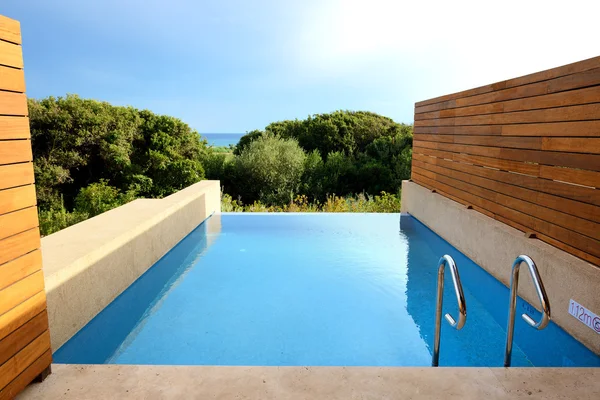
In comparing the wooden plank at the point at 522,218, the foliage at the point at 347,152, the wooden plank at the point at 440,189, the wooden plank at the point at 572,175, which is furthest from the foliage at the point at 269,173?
the wooden plank at the point at 572,175

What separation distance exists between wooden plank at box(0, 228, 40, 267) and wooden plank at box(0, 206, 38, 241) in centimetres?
2

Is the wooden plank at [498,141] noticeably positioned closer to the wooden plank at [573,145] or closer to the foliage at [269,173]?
the wooden plank at [573,145]

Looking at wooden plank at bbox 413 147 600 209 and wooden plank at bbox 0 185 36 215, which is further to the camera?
wooden plank at bbox 413 147 600 209

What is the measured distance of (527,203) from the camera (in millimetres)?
4992

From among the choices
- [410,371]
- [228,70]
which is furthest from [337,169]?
[228,70]

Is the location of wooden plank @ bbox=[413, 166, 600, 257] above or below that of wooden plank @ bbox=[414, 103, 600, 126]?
below

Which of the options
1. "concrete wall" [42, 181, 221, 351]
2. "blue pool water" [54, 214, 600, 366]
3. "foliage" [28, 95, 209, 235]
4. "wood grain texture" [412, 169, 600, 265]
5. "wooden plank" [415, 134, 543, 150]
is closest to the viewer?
"concrete wall" [42, 181, 221, 351]

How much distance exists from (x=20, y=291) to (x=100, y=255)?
2.14m

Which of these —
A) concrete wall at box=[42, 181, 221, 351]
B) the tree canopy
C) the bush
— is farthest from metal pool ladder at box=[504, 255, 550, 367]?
the bush

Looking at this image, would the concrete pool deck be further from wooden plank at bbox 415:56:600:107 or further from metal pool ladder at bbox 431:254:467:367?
wooden plank at bbox 415:56:600:107

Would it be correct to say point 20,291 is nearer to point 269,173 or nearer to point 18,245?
point 18,245

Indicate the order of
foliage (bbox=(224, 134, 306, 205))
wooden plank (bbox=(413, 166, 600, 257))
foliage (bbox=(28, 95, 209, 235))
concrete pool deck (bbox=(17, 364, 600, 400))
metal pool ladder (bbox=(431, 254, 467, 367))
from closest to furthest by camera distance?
concrete pool deck (bbox=(17, 364, 600, 400)), metal pool ladder (bbox=(431, 254, 467, 367)), wooden plank (bbox=(413, 166, 600, 257)), foliage (bbox=(28, 95, 209, 235)), foliage (bbox=(224, 134, 306, 205))

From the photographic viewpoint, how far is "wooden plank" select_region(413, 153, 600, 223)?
154 inches

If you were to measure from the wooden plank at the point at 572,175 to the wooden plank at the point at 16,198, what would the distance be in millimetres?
4121
